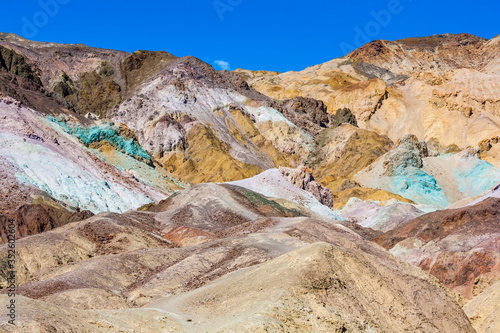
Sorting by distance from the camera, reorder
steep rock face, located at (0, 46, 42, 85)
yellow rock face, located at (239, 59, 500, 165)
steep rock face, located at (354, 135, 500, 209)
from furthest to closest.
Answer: yellow rock face, located at (239, 59, 500, 165) < steep rock face, located at (0, 46, 42, 85) < steep rock face, located at (354, 135, 500, 209)

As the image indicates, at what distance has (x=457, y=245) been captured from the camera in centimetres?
2809

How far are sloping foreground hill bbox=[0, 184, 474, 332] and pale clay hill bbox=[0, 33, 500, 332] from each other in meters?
0.07

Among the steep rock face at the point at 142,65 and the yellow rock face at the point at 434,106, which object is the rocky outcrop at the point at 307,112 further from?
the steep rock face at the point at 142,65

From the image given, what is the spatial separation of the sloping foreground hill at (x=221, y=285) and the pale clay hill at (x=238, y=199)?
7cm

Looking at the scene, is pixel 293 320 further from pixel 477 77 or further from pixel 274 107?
pixel 477 77

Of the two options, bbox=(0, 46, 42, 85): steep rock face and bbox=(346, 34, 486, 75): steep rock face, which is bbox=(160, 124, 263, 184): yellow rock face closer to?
bbox=(0, 46, 42, 85): steep rock face

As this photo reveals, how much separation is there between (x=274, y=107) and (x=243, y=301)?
85082mm

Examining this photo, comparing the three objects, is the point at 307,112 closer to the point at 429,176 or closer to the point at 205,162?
the point at 205,162

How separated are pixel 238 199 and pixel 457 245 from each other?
21314 mm

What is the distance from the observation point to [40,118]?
58.7 meters

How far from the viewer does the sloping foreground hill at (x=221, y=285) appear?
13859 millimetres

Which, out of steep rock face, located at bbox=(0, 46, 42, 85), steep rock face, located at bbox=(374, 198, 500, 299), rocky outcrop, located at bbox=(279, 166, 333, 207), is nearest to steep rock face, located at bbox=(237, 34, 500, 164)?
rocky outcrop, located at bbox=(279, 166, 333, 207)

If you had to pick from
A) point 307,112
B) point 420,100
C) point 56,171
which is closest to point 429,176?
point 420,100

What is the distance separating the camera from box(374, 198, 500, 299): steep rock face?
24469 mm
